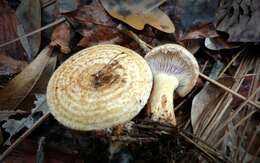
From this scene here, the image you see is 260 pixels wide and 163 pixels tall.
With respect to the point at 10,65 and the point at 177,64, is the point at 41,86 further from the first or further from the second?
the point at 177,64

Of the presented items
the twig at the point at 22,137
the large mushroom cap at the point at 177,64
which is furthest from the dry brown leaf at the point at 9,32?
the large mushroom cap at the point at 177,64

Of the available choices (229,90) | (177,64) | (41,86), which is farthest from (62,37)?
(229,90)

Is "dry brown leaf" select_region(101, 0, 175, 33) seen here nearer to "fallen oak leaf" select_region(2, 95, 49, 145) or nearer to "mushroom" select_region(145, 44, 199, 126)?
"mushroom" select_region(145, 44, 199, 126)

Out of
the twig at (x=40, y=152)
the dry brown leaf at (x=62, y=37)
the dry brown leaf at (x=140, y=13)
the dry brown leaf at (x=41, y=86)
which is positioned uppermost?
the dry brown leaf at (x=140, y=13)

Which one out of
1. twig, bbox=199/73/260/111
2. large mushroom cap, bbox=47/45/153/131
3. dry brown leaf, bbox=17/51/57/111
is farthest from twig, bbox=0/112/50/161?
twig, bbox=199/73/260/111

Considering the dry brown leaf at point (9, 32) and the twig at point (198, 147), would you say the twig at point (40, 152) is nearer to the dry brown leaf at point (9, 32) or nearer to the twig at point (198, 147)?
the dry brown leaf at point (9, 32)

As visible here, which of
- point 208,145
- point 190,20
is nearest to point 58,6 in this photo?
point 190,20

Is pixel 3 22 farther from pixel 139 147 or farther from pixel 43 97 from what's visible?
pixel 139 147
